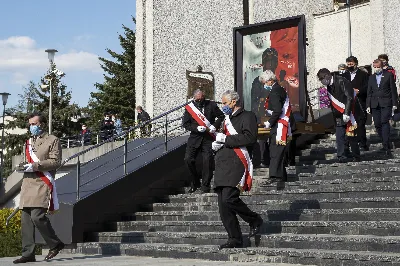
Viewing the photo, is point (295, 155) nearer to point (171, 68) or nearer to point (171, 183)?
point (171, 183)

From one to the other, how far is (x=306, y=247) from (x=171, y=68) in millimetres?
20787

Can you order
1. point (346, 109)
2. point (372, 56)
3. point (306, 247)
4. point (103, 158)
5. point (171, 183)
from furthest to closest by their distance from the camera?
point (372, 56) < point (103, 158) < point (171, 183) < point (346, 109) < point (306, 247)

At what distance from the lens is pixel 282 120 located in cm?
1243

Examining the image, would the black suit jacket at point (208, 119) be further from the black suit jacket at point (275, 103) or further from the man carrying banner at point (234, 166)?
the man carrying banner at point (234, 166)

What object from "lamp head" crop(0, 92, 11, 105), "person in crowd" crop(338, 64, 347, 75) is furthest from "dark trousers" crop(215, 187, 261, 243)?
"lamp head" crop(0, 92, 11, 105)

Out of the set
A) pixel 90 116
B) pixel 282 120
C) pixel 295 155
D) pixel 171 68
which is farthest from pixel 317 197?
pixel 90 116

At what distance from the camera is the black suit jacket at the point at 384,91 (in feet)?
46.5

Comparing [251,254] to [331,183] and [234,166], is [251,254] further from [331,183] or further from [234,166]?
[331,183]

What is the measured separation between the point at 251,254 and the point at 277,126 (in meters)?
3.03

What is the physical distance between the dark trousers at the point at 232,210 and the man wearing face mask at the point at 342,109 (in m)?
3.69

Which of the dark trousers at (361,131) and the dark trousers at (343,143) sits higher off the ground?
the dark trousers at (361,131)

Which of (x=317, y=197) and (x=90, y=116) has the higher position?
(x=90, y=116)

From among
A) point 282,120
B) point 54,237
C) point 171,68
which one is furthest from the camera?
point 171,68

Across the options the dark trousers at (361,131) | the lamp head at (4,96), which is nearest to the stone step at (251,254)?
the dark trousers at (361,131)
